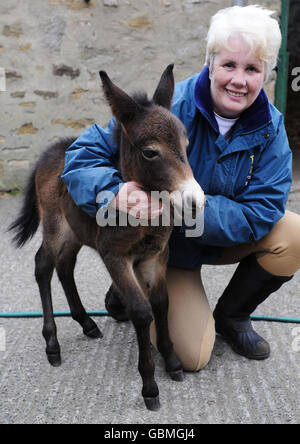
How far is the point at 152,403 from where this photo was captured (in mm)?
2275

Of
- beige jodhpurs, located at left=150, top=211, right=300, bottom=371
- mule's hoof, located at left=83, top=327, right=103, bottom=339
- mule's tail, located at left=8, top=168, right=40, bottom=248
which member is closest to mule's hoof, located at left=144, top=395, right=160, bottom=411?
beige jodhpurs, located at left=150, top=211, right=300, bottom=371

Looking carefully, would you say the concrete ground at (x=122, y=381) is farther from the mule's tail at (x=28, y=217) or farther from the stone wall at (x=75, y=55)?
the stone wall at (x=75, y=55)

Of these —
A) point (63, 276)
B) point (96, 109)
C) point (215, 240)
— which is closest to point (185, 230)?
point (215, 240)

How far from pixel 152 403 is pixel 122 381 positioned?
284mm

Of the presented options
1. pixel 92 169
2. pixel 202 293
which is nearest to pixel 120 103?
pixel 92 169

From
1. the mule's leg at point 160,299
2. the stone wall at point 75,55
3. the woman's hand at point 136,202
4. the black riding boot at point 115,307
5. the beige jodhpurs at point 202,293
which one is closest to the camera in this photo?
the woman's hand at point 136,202

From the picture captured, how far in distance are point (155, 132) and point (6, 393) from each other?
1.47 meters

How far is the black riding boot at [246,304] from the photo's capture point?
269 centimetres

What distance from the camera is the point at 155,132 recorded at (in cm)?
198

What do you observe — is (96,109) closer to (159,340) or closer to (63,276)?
(63,276)

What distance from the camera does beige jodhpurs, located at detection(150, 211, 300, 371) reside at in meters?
2.61

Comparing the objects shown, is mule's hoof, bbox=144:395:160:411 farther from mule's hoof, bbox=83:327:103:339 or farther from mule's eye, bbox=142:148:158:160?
mule's eye, bbox=142:148:158:160

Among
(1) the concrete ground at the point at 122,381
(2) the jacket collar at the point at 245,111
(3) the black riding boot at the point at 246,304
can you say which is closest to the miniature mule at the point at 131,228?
(1) the concrete ground at the point at 122,381

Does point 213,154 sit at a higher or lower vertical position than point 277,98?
higher
